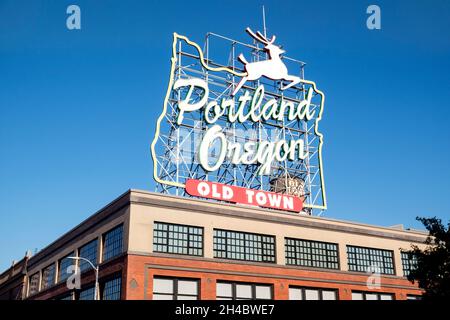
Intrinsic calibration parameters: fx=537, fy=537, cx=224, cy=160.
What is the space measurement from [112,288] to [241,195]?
13.5 m

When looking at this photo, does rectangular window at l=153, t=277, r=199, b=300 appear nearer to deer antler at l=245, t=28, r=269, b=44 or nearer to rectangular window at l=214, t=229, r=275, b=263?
rectangular window at l=214, t=229, r=275, b=263

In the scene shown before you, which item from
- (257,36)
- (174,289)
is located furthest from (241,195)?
(257,36)

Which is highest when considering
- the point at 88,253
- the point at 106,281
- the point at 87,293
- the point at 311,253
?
the point at 88,253

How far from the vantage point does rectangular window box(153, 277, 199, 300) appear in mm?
39875

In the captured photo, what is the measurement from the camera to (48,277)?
57.8 meters

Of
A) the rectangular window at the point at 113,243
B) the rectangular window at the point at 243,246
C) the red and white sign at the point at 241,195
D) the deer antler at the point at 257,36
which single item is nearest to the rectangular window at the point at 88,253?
the rectangular window at the point at 113,243

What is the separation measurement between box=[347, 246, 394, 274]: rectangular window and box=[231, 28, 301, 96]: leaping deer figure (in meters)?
20.1

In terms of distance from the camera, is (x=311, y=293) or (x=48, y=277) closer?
(x=311, y=293)

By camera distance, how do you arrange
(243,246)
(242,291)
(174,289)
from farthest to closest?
(243,246)
(242,291)
(174,289)

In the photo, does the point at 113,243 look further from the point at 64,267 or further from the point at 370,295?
the point at 370,295

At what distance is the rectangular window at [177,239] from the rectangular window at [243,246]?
166cm

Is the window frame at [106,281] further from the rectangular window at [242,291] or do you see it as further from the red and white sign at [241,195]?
the red and white sign at [241,195]
